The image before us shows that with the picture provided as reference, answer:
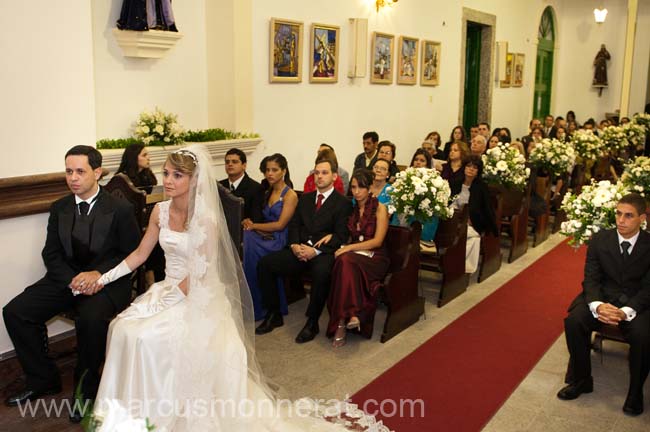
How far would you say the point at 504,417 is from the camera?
4512 mm

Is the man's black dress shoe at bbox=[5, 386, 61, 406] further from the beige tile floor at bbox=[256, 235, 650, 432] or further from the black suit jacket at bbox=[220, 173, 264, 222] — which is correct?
the black suit jacket at bbox=[220, 173, 264, 222]

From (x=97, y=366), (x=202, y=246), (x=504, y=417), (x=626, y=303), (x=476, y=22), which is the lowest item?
(x=504, y=417)

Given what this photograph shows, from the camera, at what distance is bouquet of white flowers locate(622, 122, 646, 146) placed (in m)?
14.1

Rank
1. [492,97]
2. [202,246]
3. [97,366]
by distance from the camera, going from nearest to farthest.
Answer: [202,246]
[97,366]
[492,97]

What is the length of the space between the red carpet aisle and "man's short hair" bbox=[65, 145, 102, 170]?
242 centimetres

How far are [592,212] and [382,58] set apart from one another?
695 centimetres

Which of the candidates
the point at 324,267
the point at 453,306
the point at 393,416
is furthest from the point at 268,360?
the point at 453,306

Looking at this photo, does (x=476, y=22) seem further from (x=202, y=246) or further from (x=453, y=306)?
(x=202, y=246)

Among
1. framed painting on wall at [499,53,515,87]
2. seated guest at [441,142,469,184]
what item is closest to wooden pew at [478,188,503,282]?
seated guest at [441,142,469,184]

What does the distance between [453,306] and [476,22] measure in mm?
9958

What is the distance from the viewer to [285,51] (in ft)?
30.6

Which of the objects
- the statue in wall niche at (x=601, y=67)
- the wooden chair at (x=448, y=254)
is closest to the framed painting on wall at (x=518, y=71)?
the statue in wall niche at (x=601, y=67)

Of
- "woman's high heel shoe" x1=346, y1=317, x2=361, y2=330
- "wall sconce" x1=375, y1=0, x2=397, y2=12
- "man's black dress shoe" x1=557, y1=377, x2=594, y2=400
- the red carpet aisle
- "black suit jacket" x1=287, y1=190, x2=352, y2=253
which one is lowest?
the red carpet aisle

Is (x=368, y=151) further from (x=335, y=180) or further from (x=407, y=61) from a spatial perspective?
(x=407, y=61)
